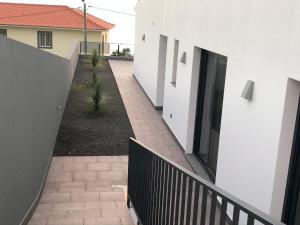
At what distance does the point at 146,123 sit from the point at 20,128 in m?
7.27

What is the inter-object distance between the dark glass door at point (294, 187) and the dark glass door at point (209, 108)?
2816 millimetres

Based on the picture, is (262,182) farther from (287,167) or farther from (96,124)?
(96,124)

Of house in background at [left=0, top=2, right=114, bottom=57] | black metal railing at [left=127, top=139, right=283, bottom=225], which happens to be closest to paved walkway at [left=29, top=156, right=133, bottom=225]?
black metal railing at [left=127, top=139, right=283, bottom=225]

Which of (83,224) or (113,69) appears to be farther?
(113,69)

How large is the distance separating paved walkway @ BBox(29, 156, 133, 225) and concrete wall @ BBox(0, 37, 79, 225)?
315 mm

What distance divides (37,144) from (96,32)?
36319 mm

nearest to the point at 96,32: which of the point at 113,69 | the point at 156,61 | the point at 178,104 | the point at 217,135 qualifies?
the point at 113,69

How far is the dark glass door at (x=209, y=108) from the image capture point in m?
7.75

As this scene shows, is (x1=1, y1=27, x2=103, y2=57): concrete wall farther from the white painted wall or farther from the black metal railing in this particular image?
the black metal railing

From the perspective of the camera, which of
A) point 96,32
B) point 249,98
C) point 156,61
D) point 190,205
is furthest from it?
point 96,32

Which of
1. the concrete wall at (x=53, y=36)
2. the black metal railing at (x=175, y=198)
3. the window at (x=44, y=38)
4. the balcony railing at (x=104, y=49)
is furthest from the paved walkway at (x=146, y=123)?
the window at (x=44, y=38)

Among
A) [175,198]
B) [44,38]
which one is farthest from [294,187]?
[44,38]

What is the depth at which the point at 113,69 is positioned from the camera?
22.9m

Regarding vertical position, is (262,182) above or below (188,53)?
below
